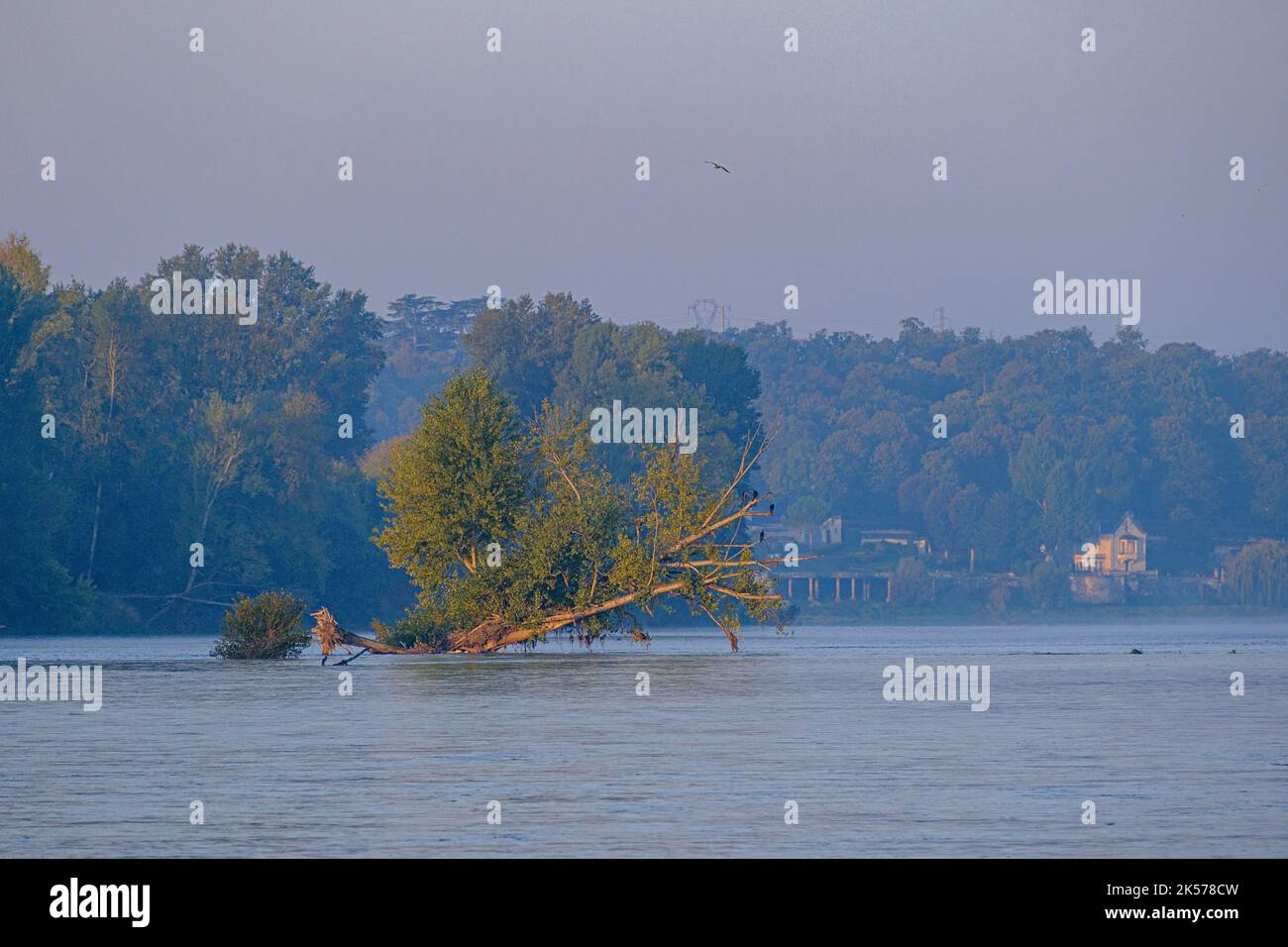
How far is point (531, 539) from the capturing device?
58.4 metres

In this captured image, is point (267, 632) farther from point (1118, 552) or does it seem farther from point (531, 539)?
point (1118, 552)

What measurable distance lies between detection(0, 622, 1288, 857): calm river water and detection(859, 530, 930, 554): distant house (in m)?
126

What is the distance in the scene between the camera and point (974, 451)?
595ft

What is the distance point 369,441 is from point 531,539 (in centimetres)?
7631

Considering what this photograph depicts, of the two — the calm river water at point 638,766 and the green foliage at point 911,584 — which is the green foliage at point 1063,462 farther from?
the calm river water at point 638,766

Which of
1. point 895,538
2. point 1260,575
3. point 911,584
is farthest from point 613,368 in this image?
point 1260,575

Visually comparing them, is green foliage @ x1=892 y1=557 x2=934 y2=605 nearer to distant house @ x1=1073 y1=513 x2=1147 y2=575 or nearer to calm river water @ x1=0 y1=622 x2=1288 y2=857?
distant house @ x1=1073 y1=513 x2=1147 y2=575

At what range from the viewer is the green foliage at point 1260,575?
553 feet

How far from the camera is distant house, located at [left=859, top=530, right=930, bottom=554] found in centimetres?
17838

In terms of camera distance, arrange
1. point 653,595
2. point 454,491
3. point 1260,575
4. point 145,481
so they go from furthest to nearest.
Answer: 1. point 1260,575
2. point 145,481
3. point 454,491
4. point 653,595

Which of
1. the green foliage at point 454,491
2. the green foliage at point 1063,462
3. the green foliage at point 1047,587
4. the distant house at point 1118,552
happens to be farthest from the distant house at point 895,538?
the green foliage at point 454,491

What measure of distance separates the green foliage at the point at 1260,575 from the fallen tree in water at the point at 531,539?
375 ft
